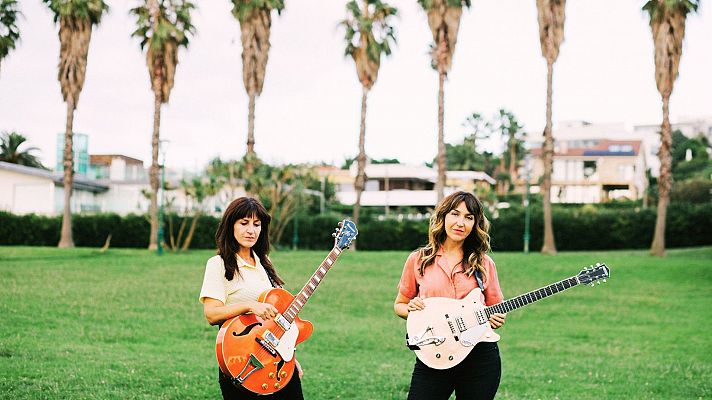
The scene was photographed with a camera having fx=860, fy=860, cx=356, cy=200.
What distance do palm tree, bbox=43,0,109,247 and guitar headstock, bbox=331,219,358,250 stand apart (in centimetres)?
4118

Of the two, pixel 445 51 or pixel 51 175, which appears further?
pixel 51 175

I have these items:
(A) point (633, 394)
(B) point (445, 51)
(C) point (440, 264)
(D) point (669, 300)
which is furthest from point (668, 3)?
(C) point (440, 264)

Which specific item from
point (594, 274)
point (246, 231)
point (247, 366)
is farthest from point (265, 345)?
point (594, 274)

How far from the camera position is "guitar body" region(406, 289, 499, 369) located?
480 cm

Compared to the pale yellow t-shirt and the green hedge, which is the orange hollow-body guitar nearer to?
the pale yellow t-shirt

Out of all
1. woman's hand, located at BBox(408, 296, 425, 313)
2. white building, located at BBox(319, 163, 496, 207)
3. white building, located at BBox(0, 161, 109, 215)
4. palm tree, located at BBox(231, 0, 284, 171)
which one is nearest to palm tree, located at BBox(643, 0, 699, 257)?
palm tree, located at BBox(231, 0, 284, 171)

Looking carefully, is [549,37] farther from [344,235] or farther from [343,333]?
[344,235]

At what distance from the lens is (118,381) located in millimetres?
10336

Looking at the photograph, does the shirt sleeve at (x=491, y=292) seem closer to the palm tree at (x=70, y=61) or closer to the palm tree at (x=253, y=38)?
the palm tree at (x=253, y=38)

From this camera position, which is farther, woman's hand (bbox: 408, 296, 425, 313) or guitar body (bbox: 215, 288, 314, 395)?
woman's hand (bbox: 408, 296, 425, 313)

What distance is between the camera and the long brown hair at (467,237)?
4.96m

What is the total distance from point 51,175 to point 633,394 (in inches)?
1786

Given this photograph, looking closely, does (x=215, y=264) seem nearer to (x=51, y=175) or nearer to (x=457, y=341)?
(x=457, y=341)

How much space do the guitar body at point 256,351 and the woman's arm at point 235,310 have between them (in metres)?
0.06
